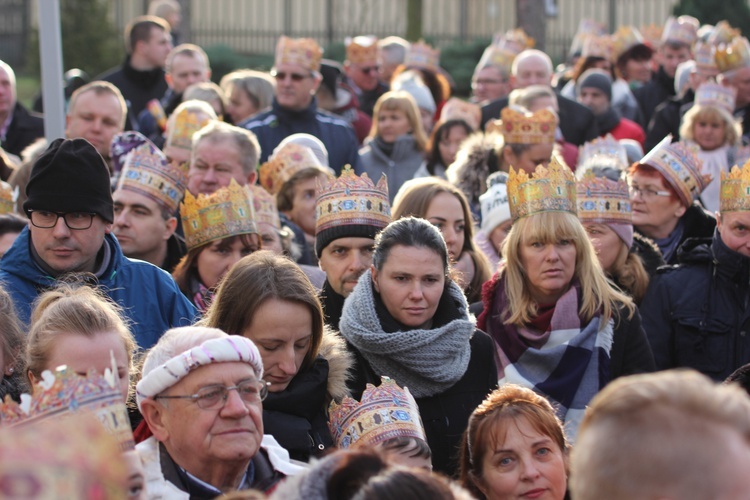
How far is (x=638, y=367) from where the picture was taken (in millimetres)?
6000

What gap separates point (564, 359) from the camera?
5.94 meters

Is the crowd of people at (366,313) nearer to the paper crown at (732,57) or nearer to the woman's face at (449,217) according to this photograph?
the woman's face at (449,217)

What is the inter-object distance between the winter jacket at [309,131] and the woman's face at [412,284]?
4.16m

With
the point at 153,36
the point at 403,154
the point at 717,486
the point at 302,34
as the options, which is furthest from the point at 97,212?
the point at 302,34

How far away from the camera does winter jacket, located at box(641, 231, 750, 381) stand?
657 centimetres

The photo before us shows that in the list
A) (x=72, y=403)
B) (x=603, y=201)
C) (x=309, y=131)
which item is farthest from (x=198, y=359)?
(x=309, y=131)

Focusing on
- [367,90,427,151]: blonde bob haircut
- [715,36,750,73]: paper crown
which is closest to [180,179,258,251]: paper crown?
[367,90,427,151]: blonde bob haircut

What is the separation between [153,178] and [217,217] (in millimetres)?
725

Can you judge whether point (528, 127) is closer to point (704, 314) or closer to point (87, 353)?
point (704, 314)

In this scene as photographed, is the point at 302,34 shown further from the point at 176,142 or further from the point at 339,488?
the point at 339,488

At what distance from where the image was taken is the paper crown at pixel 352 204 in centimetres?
647

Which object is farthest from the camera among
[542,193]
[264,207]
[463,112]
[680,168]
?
[463,112]

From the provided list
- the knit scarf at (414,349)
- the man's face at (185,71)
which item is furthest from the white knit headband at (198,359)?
the man's face at (185,71)

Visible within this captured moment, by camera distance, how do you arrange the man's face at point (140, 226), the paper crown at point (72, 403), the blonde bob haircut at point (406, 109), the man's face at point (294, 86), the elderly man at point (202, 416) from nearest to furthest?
the paper crown at point (72, 403), the elderly man at point (202, 416), the man's face at point (140, 226), the man's face at point (294, 86), the blonde bob haircut at point (406, 109)
